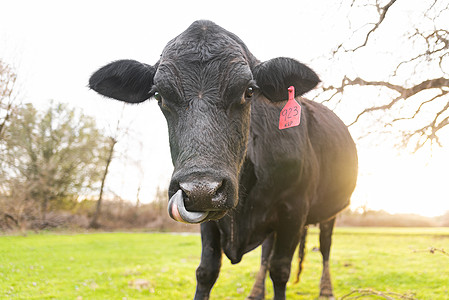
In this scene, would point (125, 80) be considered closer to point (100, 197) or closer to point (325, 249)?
point (325, 249)

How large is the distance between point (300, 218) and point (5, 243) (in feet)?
12.9

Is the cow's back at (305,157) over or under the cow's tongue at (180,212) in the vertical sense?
over

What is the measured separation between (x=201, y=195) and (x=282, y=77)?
1586 mm

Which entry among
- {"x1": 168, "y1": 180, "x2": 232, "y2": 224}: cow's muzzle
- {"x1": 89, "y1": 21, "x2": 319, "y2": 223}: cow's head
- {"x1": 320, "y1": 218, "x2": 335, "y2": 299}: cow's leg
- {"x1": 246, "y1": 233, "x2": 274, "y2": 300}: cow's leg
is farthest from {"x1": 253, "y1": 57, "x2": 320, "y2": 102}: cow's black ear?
{"x1": 320, "y1": 218, "x2": 335, "y2": 299}: cow's leg

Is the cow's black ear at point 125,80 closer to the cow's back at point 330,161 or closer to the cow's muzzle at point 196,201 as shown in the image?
the cow's muzzle at point 196,201

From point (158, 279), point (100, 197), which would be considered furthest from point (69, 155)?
point (158, 279)

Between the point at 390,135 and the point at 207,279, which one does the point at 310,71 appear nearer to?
the point at 207,279

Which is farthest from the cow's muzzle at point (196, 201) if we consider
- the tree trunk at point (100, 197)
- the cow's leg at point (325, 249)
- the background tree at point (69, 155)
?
the tree trunk at point (100, 197)

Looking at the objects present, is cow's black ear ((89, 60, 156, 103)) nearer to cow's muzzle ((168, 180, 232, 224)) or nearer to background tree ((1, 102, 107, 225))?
cow's muzzle ((168, 180, 232, 224))

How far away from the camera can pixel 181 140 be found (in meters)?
2.48

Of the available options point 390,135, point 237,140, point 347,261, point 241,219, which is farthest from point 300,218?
point 347,261

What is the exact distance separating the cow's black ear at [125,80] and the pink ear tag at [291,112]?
129cm

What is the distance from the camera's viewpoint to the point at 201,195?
207 centimetres

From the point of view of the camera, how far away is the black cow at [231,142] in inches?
89.4
